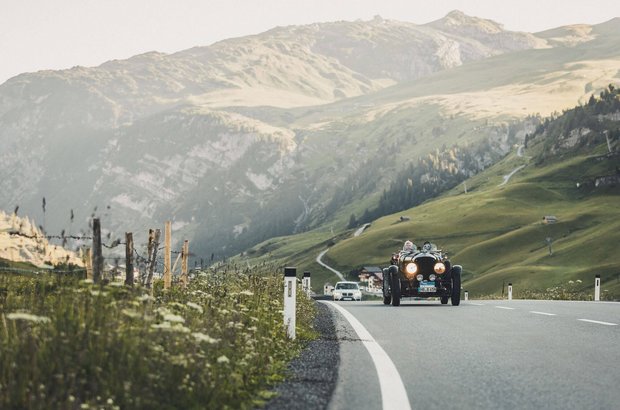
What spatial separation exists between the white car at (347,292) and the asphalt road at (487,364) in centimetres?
4606

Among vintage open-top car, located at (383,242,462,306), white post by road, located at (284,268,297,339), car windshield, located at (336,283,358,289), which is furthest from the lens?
car windshield, located at (336,283,358,289)

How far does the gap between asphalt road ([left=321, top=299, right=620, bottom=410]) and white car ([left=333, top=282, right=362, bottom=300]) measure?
46.1 metres

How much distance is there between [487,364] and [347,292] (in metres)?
54.2

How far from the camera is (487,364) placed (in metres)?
10.9

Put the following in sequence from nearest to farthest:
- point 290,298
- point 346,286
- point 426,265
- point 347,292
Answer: point 290,298 → point 426,265 → point 347,292 → point 346,286

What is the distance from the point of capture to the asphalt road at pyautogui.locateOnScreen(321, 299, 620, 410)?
8.23 m

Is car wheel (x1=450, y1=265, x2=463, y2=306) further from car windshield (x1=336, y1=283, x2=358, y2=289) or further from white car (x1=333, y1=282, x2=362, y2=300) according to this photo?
car windshield (x1=336, y1=283, x2=358, y2=289)

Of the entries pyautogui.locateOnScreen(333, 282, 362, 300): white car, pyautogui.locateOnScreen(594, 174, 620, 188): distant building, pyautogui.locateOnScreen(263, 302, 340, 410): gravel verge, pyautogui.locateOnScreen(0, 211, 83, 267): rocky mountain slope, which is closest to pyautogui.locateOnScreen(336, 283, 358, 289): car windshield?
pyautogui.locateOnScreen(333, 282, 362, 300): white car

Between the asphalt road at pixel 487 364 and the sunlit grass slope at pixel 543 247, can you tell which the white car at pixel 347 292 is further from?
the asphalt road at pixel 487 364

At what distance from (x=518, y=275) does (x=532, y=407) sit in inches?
4393

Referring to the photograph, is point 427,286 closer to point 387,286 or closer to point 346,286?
point 387,286

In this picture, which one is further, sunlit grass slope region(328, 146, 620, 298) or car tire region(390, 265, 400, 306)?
sunlit grass slope region(328, 146, 620, 298)

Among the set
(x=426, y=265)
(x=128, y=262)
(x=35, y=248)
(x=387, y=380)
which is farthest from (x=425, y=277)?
(x=387, y=380)

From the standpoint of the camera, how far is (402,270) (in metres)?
30.0
